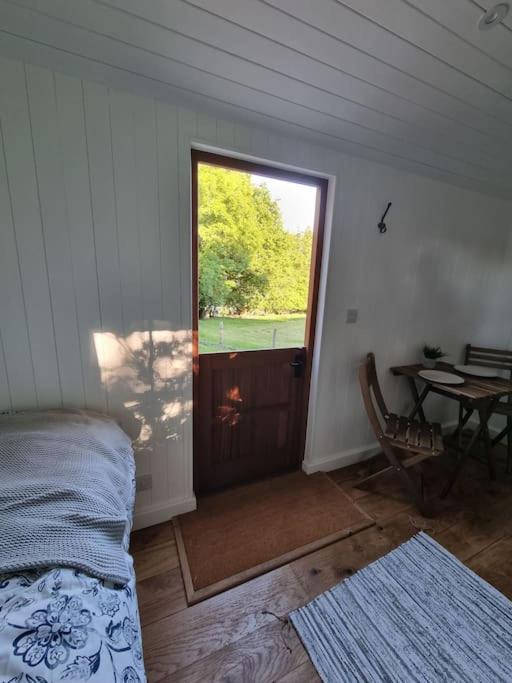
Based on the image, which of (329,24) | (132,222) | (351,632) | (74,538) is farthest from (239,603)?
(329,24)

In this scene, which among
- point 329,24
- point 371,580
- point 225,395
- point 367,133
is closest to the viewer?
point 329,24

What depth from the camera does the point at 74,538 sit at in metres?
0.73

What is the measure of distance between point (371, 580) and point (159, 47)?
2.44 meters

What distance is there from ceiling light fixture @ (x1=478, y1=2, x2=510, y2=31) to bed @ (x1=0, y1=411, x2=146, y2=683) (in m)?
1.86

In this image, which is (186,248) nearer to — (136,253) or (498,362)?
(136,253)

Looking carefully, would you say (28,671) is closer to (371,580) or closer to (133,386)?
(133,386)

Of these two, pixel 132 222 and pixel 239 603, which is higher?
pixel 132 222

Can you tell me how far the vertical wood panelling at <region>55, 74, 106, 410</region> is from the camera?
114 centimetres

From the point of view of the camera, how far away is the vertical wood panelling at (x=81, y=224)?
3.74ft

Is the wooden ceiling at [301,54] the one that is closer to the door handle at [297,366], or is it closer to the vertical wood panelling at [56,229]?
the vertical wood panelling at [56,229]

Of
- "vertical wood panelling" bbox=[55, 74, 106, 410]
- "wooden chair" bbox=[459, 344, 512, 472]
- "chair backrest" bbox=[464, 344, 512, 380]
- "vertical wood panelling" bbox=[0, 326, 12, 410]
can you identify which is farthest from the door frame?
"chair backrest" bbox=[464, 344, 512, 380]

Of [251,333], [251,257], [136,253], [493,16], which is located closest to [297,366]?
[251,333]

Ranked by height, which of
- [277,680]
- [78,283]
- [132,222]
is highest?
[132,222]

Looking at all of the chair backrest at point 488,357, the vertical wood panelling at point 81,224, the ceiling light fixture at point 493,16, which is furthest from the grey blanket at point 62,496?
the chair backrest at point 488,357
